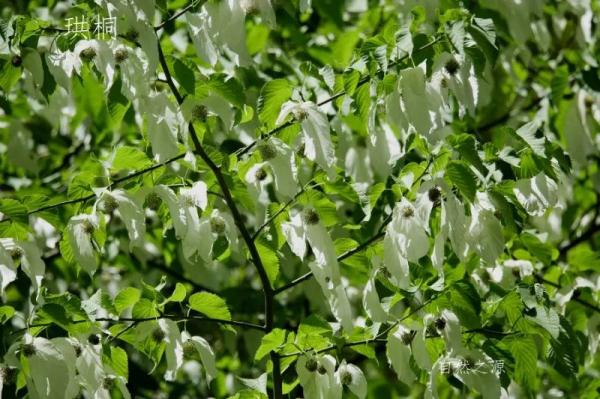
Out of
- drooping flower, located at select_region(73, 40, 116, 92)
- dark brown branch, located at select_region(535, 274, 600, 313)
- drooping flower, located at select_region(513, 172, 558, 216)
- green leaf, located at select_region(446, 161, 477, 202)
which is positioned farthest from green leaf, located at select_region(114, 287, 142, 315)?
dark brown branch, located at select_region(535, 274, 600, 313)

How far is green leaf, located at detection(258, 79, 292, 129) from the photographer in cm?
170

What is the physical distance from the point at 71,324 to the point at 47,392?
0.11m

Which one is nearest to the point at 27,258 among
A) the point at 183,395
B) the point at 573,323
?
the point at 573,323

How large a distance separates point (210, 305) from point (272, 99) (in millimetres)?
346

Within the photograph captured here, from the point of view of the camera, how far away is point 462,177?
1.59 m

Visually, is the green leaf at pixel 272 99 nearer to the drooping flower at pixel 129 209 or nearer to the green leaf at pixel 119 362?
the drooping flower at pixel 129 209

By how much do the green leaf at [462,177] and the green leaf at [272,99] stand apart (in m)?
0.29

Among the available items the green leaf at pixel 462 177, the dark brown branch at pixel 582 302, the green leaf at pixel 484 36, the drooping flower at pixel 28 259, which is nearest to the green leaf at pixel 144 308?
the drooping flower at pixel 28 259

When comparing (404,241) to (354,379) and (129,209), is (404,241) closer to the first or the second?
(354,379)

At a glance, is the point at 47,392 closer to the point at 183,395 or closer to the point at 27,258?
the point at 27,258

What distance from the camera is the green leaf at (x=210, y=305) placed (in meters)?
1.71

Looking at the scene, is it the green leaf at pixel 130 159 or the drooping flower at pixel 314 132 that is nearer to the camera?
the drooping flower at pixel 314 132

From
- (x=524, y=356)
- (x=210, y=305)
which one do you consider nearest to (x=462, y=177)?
(x=524, y=356)

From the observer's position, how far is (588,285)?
6.97 ft
